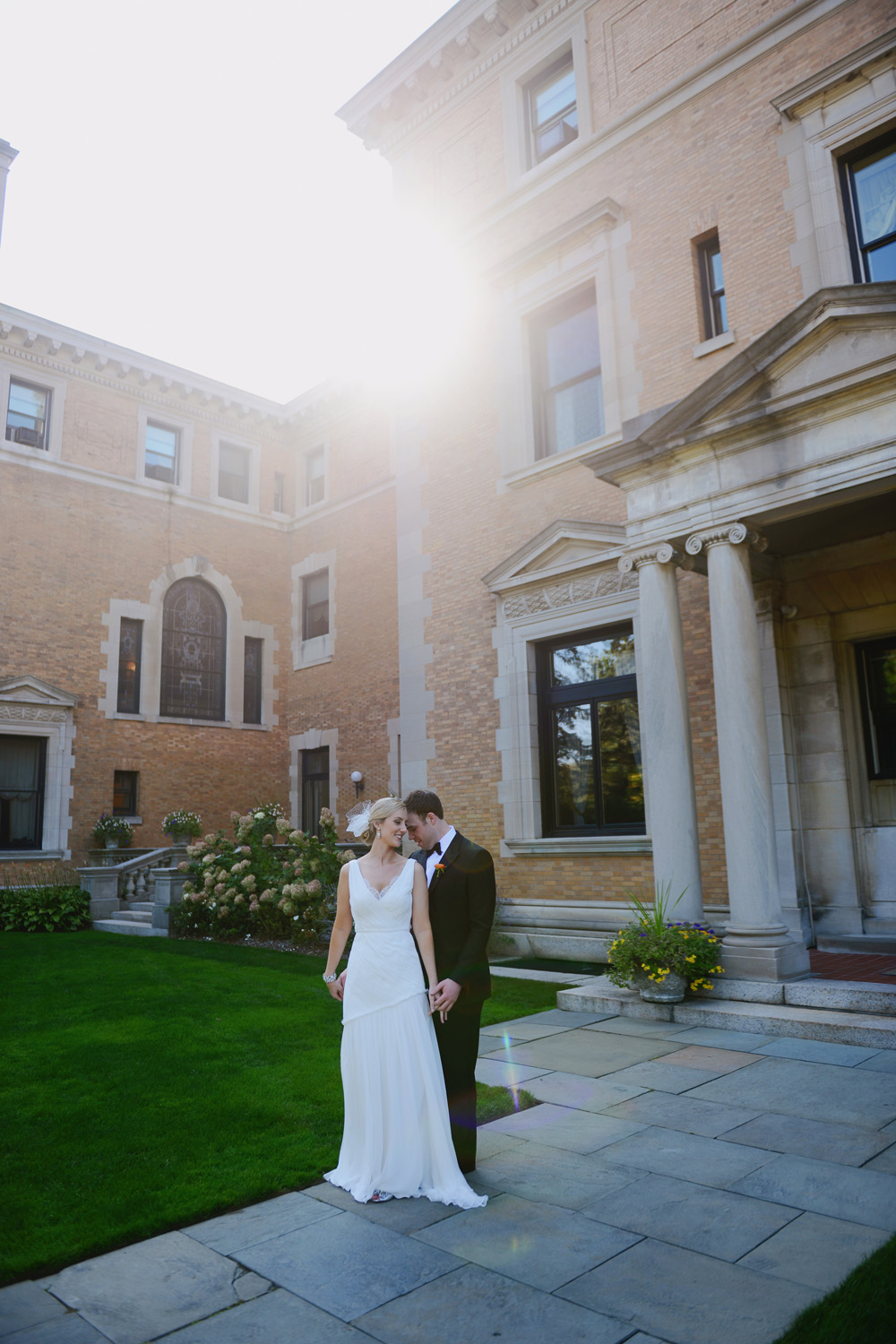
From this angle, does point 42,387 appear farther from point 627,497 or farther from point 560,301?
point 627,497

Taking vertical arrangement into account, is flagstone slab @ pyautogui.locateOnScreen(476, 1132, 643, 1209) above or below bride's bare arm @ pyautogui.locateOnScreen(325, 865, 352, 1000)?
below

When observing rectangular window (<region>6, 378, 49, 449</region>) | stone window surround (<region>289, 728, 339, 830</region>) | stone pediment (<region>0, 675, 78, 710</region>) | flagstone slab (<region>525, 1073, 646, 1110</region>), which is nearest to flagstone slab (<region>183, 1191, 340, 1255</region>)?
flagstone slab (<region>525, 1073, 646, 1110</region>)

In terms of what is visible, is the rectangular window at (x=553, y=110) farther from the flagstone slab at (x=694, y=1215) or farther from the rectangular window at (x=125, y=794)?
the rectangular window at (x=125, y=794)

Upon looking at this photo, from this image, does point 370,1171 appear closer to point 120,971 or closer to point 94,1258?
point 94,1258

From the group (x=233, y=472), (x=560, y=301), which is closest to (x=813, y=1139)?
(x=560, y=301)

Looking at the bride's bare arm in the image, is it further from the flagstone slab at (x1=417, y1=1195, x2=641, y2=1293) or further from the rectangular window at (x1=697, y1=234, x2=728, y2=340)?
the rectangular window at (x1=697, y1=234, x2=728, y2=340)

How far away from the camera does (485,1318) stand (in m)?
3.21

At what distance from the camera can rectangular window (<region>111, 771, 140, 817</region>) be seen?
20844 millimetres

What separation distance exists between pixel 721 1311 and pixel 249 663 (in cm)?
2174

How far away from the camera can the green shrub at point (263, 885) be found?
1406cm

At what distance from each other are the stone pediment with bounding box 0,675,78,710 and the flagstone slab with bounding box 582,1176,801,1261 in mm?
18162

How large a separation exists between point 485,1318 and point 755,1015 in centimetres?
516

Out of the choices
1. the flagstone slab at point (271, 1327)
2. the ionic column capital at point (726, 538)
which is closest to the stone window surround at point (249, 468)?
the ionic column capital at point (726, 538)

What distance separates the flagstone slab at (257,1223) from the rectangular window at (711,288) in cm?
1120
